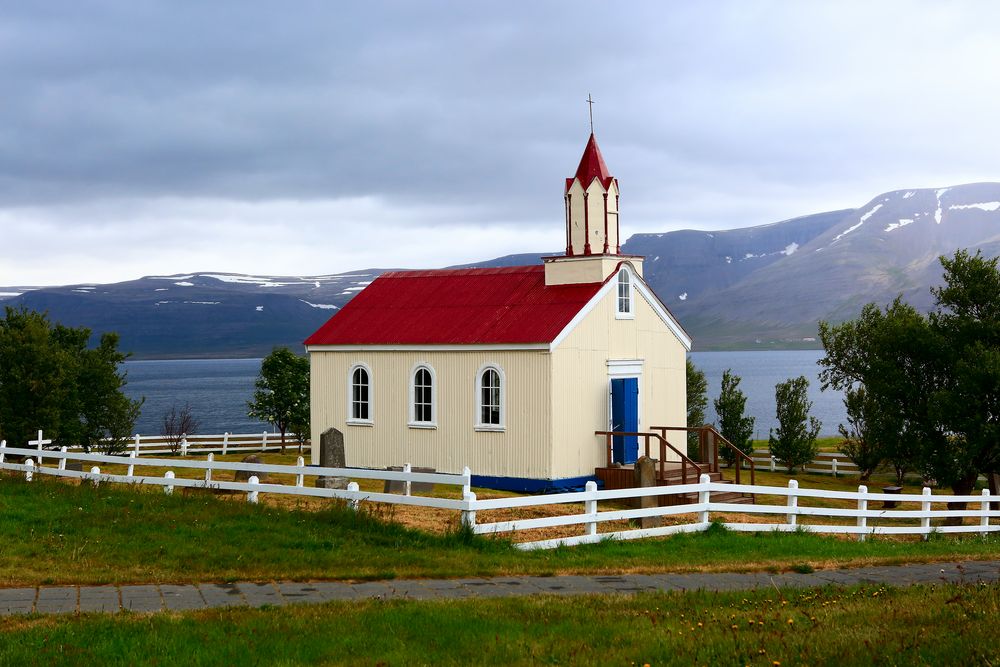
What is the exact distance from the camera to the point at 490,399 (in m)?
28.5

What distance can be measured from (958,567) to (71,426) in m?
36.1

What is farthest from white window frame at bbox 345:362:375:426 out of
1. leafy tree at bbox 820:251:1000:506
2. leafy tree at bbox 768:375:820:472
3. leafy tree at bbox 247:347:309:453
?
leafy tree at bbox 768:375:820:472

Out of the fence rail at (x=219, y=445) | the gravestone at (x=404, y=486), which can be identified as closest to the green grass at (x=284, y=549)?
the gravestone at (x=404, y=486)

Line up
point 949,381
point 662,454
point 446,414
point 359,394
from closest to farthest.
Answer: point 662,454 → point 446,414 → point 359,394 → point 949,381

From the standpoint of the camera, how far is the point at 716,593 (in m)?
13.3

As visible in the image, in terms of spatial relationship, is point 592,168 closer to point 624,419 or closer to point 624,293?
point 624,293

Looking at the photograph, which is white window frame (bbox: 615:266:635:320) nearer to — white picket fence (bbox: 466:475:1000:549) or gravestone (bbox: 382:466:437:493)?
gravestone (bbox: 382:466:437:493)

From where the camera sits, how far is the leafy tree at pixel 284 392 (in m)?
48.7

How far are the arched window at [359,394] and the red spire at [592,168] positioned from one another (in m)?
8.12

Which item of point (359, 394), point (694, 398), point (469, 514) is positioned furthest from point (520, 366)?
point (694, 398)

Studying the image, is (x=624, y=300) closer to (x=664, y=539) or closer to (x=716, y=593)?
(x=664, y=539)

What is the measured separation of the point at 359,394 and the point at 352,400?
29 centimetres

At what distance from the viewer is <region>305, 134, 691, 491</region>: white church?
91.0 ft

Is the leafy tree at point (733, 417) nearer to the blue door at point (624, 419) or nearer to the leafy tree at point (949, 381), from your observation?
the leafy tree at point (949, 381)
